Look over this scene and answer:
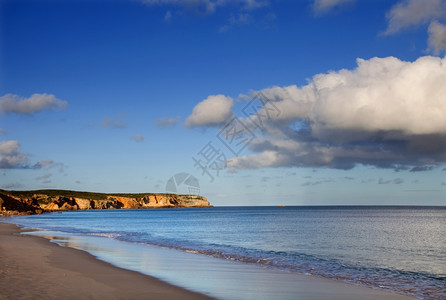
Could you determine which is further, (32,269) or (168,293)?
(32,269)

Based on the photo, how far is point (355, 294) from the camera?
13.5m

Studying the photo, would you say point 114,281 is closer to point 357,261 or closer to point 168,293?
point 168,293

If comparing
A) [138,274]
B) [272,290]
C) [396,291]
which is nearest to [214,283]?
[272,290]

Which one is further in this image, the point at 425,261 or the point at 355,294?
the point at 425,261

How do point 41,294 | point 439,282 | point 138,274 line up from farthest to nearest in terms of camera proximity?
point 439,282 < point 138,274 < point 41,294

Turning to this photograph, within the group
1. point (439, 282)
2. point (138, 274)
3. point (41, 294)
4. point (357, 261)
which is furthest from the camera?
point (357, 261)

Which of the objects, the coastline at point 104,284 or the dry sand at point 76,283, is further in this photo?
the coastline at point 104,284

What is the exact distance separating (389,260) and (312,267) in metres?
6.90

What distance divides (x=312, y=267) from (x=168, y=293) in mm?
11492

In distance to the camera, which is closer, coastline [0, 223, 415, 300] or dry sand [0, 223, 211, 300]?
dry sand [0, 223, 211, 300]

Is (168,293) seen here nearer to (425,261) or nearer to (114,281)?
(114,281)

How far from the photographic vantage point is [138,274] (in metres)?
16.0

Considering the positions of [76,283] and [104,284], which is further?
[104,284]

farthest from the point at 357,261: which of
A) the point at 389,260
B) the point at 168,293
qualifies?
the point at 168,293
